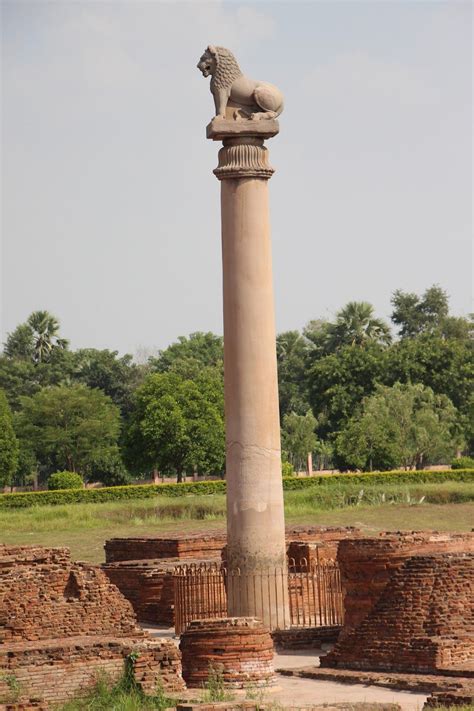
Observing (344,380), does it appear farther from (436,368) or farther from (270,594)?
(270,594)

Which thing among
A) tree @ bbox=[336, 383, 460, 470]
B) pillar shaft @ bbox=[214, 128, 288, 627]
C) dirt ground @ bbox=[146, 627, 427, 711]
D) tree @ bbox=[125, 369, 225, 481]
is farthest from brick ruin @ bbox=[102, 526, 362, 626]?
tree @ bbox=[125, 369, 225, 481]

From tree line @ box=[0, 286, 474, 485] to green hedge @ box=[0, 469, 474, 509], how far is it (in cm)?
973

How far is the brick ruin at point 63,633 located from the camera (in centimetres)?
→ 1308

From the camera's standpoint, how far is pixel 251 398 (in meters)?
18.3

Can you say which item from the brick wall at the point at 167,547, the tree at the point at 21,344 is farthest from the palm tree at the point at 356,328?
the brick wall at the point at 167,547

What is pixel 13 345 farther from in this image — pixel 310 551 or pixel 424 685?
pixel 424 685

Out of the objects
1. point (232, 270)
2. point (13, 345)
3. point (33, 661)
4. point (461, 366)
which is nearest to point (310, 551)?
point (232, 270)

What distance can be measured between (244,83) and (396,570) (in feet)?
22.2

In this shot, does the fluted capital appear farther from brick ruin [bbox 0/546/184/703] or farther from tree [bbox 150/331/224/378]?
tree [bbox 150/331/224/378]

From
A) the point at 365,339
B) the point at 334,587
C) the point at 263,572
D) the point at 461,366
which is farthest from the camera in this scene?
the point at 365,339

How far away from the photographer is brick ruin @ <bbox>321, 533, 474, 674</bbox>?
14.8 m

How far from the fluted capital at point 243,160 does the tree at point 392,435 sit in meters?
36.5

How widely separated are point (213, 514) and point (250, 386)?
19147mm

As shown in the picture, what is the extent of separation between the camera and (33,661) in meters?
13.2
